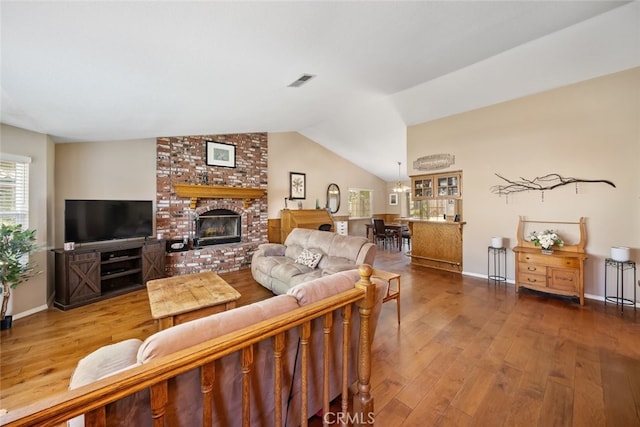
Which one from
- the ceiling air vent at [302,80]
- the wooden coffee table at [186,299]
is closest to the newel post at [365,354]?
the wooden coffee table at [186,299]

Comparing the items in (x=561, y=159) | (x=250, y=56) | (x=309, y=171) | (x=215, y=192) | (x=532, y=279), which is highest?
(x=250, y=56)

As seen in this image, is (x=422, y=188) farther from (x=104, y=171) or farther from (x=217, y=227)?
(x=104, y=171)

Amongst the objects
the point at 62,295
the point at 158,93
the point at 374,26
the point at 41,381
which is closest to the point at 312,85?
the point at 374,26

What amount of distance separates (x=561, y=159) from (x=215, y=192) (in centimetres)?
596

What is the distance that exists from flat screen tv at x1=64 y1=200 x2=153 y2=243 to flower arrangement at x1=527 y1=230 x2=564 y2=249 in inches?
243

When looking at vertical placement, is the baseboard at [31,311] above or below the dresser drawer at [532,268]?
below

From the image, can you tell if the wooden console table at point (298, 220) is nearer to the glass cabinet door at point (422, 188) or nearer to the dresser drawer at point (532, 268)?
the glass cabinet door at point (422, 188)

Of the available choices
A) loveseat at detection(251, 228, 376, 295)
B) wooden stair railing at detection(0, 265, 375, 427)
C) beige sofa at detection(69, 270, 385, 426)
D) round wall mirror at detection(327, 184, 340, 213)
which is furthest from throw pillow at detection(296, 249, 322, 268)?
round wall mirror at detection(327, 184, 340, 213)

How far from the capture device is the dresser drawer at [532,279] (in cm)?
357

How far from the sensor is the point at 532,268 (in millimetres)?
3666

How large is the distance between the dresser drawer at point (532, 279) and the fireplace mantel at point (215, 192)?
5091mm

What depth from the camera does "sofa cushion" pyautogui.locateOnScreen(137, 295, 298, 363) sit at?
0.94m

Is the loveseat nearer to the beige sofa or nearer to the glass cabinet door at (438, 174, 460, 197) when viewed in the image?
the beige sofa

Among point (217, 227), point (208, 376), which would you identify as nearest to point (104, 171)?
point (217, 227)
